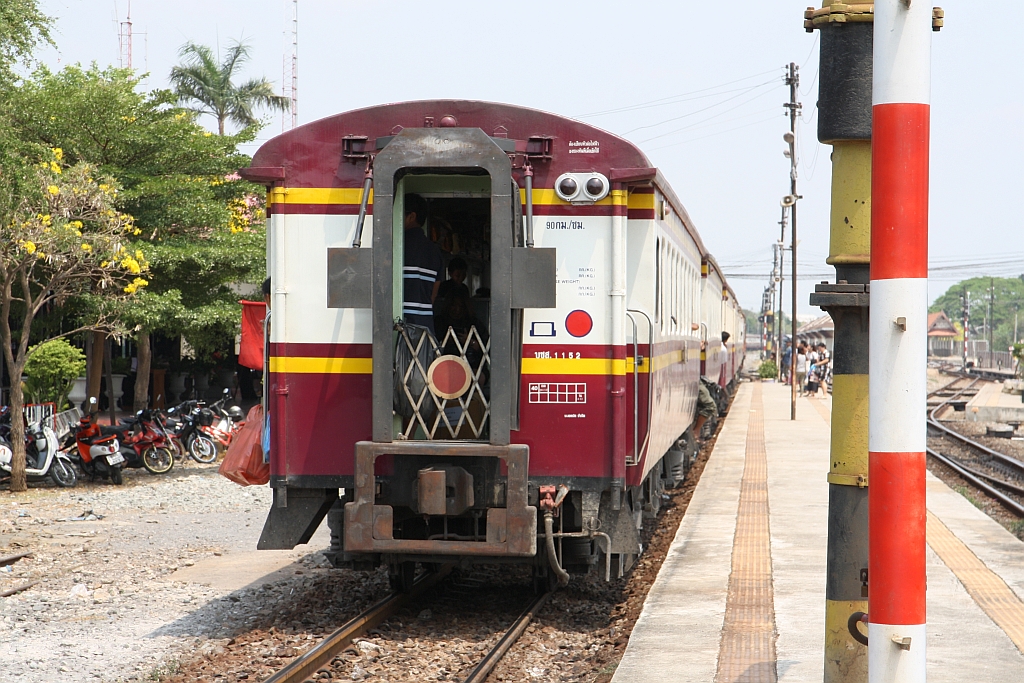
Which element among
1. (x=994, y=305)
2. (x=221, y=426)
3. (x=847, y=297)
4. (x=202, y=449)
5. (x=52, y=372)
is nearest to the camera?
(x=847, y=297)

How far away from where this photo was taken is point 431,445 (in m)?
6.63

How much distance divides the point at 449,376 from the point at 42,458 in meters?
9.69

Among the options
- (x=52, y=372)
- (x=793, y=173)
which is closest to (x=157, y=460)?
(x=52, y=372)

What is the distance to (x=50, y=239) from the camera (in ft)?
43.2

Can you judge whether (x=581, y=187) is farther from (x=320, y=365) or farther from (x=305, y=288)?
(x=320, y=365)

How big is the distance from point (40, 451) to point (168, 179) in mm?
5148

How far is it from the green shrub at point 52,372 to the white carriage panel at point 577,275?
11.9 meters

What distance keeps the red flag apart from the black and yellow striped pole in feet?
17.6

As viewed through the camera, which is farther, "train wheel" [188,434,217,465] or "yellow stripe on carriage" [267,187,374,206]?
"train wheel" [188,434,217,465]

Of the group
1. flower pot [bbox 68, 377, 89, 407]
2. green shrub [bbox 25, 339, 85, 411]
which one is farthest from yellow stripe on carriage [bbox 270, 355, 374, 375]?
flower pot [bbox 68, 377, 89, 407]

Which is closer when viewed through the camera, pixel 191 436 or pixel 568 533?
pixel 568 533

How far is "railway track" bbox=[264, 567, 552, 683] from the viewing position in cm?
Result: 605

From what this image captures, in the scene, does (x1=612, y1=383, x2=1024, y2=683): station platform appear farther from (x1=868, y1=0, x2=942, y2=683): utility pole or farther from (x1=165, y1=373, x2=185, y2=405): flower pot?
(x1=165, y1=373, x2=185, y2=405): flower pot

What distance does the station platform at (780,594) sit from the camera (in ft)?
19.8
